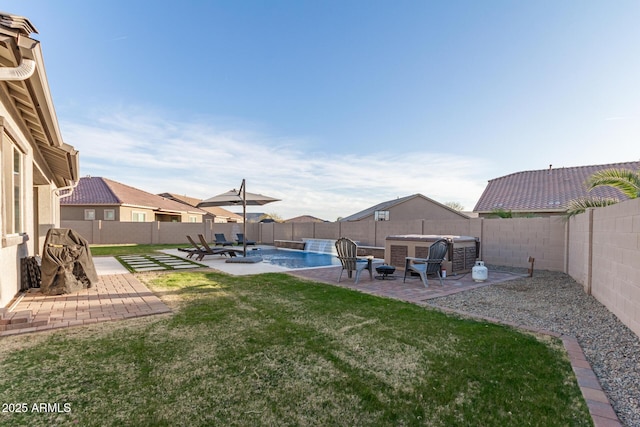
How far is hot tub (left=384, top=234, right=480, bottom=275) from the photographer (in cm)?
915

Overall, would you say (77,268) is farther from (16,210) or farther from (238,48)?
(238,48)

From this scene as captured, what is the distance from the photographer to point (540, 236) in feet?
34.1

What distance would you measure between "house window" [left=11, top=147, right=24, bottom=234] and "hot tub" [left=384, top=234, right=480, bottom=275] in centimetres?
885

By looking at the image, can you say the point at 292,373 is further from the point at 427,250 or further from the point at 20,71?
the point at 427,250

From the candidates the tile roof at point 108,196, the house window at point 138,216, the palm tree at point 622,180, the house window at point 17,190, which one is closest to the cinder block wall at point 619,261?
the palm tree at point 622,180

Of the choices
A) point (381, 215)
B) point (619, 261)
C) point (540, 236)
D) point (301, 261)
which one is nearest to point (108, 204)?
point (301, 261)

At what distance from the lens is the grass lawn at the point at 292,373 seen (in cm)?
239

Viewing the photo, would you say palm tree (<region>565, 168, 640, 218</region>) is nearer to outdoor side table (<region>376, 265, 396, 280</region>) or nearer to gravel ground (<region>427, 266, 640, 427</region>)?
gravel ground (<region>427, 266, 640, 427</region>)

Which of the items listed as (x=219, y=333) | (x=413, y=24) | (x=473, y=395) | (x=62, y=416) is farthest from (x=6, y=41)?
(x=413, y=24)

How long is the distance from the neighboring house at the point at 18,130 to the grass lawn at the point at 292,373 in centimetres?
220

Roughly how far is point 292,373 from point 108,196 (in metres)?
27.9

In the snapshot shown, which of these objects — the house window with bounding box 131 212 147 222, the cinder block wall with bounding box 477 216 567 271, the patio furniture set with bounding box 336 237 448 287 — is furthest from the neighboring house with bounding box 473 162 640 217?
the house window with bounding box 131 212 147 222

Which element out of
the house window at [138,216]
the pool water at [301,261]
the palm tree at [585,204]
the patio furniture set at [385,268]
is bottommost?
the pool water at [301,261]

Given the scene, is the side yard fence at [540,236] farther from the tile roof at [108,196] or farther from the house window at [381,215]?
the house window at [381,215]
